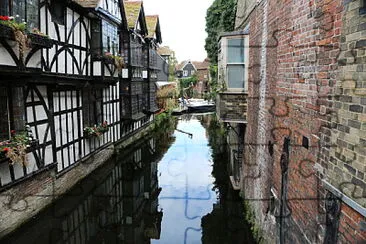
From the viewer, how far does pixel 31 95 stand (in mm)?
5957

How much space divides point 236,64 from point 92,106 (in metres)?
5.01

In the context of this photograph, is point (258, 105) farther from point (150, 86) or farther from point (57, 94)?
point (150, 86)

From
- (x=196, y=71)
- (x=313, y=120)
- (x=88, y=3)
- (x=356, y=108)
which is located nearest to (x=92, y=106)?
(x=88, y=3)

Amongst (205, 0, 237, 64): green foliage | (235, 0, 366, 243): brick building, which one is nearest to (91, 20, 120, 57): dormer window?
(235, 0, 366, 243): brick building

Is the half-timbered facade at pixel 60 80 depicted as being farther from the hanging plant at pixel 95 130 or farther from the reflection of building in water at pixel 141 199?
the reflection of building in water at pixel 141 199

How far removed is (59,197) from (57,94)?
2375mm

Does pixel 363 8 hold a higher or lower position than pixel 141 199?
higher

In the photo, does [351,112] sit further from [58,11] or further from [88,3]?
[88,3]

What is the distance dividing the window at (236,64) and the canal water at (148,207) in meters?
2.37

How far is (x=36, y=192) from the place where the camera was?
5984 mm

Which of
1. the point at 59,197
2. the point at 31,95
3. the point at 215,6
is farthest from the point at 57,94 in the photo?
the point at 215,6

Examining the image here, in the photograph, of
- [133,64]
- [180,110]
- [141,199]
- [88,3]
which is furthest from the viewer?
[180,110]

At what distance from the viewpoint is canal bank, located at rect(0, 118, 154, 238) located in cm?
515

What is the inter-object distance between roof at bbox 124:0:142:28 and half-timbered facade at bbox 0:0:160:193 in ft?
2.04
